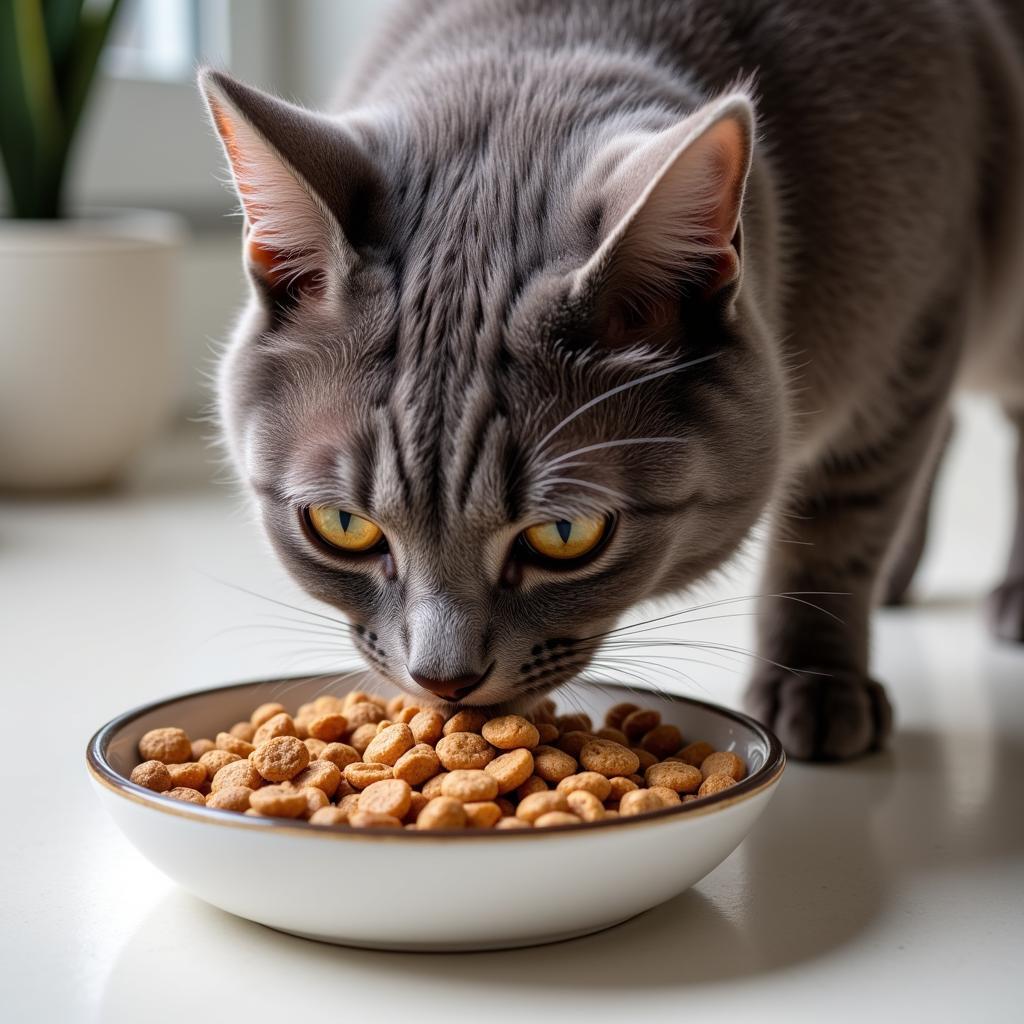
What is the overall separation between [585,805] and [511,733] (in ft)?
0.34

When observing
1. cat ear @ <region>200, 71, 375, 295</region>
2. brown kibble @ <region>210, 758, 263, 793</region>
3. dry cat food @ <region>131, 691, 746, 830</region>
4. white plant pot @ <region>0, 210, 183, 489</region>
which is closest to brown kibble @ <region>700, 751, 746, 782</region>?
dry cat food @ <region>131, 691, 746, 830</region>

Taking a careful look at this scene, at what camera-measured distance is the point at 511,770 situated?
928 millimetres

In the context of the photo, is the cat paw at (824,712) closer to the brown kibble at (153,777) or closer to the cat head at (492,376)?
the cat head at (492,376)

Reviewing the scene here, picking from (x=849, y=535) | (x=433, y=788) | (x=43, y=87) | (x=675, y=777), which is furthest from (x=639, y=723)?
(x=43, y=87)

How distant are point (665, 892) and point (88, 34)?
2.11 metres

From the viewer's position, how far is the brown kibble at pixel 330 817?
85cm

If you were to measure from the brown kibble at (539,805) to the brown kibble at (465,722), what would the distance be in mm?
105

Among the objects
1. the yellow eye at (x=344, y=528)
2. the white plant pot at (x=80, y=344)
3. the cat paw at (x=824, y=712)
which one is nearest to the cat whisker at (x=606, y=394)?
the yellow eye at (x=344, y=528)

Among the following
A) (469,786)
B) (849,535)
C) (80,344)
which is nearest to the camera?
(469,786)

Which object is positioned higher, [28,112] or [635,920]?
[28,112]

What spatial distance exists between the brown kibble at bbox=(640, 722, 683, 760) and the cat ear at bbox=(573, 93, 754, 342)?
0.31 m

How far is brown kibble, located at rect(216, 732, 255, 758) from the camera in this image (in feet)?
3.35

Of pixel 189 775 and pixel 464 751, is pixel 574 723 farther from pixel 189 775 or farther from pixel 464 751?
pixel 189 775

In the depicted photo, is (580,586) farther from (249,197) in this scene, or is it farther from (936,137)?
(936,137)
